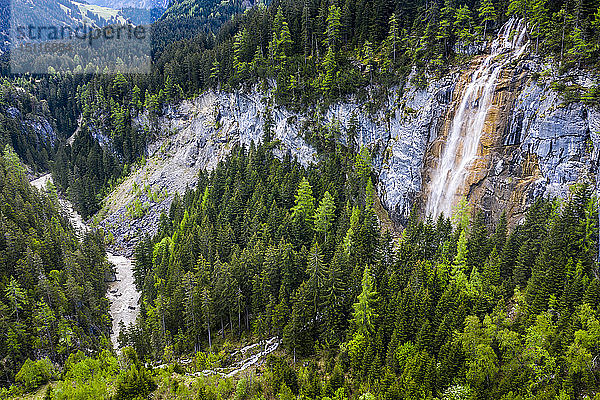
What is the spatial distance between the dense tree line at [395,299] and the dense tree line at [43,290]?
31.6ft

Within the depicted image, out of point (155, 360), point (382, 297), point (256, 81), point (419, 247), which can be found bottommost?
point (155, 360)

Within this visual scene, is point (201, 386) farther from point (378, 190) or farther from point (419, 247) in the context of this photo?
point (378, 190)

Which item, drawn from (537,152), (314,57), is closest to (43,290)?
(314,57)

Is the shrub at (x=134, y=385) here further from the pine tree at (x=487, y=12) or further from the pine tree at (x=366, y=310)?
the pine tree at (x=487, y=12)

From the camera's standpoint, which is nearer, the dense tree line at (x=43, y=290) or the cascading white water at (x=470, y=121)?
the dense tree line at (x=43, y=290)

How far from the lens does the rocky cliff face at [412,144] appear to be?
5053 centimetres

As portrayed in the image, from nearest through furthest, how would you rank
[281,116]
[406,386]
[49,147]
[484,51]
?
[406,386] < [484,51] < [281,116] < [49,147]

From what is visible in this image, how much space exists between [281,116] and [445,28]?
39869 millimetres

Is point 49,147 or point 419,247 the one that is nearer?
point 419,247

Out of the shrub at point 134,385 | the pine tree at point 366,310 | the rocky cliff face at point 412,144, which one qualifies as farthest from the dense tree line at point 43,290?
the pine tree at point 366,310

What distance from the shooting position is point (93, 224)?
105000 mm

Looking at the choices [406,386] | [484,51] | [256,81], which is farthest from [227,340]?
[256,81]

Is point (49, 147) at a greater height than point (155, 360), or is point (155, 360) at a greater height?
point (49, 147)

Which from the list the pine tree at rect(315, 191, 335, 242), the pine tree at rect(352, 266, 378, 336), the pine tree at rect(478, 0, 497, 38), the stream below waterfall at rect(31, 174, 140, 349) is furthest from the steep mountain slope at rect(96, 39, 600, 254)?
the pine tree at rect(352, 266, 378, 336)
